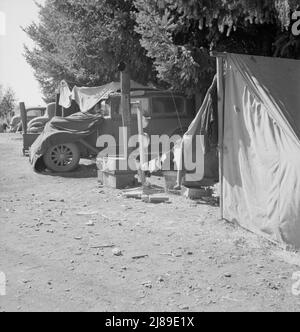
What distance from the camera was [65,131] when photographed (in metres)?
12.3

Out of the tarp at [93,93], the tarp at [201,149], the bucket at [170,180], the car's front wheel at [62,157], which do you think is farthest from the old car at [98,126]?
the tarp at [201,149]

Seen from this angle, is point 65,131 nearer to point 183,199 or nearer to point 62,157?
point 62,157

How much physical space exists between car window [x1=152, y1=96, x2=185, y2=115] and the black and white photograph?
4.68 ft

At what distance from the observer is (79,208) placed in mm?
8102

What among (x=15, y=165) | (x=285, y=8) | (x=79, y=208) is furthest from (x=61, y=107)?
(x=285, y=8)

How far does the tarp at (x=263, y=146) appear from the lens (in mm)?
5375

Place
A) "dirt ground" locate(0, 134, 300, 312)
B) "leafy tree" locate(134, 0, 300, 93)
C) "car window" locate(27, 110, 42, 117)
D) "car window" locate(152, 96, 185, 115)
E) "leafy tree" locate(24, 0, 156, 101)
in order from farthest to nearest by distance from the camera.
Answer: "car window" locate(27, 110, 42, 117), "car window" locate(152, 96, 185, 115), "leafy tree" locate(24, 0, 156, 101), "leafy tree" locate(134, 0, 300, 93), "dirt ground" locate(0, 134, 300, 312)

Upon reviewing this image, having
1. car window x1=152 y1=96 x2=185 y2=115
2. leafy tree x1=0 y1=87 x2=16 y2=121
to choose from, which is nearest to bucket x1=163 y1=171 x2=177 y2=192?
car window x1=152 y1=96 x2=185 y2=115

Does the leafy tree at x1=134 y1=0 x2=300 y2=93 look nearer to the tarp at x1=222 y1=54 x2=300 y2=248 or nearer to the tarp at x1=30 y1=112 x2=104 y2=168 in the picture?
the tarp at x1=222 y1=54 x2=300 y2=248

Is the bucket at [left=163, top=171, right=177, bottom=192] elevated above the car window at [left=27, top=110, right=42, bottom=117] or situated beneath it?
situated beneath

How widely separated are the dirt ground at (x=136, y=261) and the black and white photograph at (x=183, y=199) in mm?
20

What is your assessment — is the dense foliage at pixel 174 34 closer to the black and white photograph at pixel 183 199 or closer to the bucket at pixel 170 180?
the black and white photograph at pixel 183 199

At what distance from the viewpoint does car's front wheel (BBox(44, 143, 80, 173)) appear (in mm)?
12133

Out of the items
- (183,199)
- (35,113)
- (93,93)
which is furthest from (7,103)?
(183,199)
